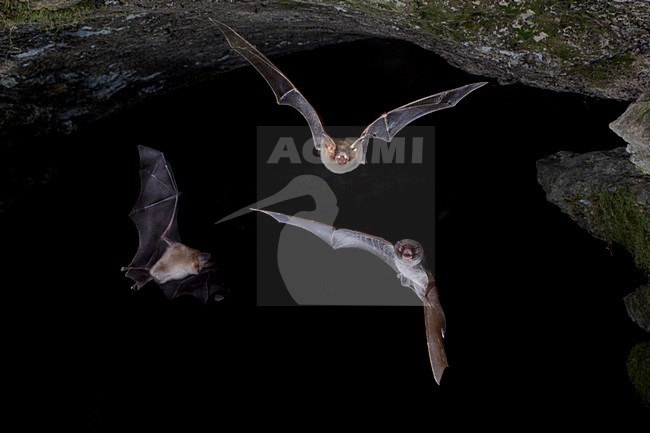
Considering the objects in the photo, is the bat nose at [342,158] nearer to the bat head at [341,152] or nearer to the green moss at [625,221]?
the bat head at [341,152]

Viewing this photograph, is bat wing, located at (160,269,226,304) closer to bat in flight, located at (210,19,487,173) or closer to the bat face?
the bat face

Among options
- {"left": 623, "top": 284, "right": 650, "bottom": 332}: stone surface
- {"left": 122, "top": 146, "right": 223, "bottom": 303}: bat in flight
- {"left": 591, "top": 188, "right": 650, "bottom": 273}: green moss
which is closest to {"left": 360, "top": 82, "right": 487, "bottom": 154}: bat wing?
{"left": 591, "top": 188, "right": 650, "bottom": 273}: green moss

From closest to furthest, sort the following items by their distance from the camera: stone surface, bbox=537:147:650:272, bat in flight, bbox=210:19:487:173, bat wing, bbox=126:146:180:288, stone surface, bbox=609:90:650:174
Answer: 1. stone surface, bbox=609:90:650:174
2. bat in flight, bbox=210:19:487:173
3. stone surface, bbox=537:147:650:272
4. bat wing, bbox=126:146:180:288

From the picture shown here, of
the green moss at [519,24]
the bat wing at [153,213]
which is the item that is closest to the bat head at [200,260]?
the bat wing at [153,213]

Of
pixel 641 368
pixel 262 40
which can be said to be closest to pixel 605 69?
pixel 641 368

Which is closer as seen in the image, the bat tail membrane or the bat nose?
the bat nose
